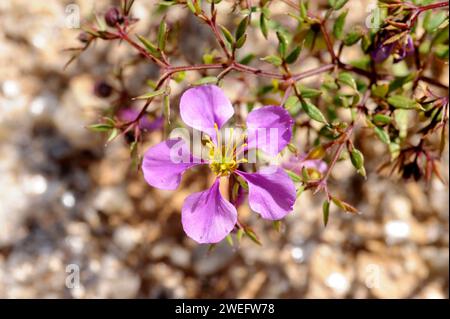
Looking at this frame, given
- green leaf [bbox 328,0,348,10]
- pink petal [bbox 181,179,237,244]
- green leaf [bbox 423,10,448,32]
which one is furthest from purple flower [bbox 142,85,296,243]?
green leaf [bbox 423,10,448,32]

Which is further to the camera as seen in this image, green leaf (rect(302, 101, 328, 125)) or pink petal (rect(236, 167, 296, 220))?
green leaf (rect(302, 101, 328, 125))

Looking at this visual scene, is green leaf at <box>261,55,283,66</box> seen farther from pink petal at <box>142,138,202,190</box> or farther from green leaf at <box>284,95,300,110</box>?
pink petal at <box>142,138,202,190</box>

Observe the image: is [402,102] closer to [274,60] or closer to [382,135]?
[382,135]

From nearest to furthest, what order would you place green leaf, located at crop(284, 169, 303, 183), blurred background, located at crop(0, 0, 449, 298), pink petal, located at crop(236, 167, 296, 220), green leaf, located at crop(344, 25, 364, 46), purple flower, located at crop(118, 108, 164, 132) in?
pink petal, located at crop(236, 167, 296, 220)
green leaf, located at crop(284, 169, 303, 183)
green leaf, located at crop(344, 25, 364, 46)
purple flower, located at crop(118, 108, 164, 132)
blurred background, located at crop(0, 0, 449, 298)

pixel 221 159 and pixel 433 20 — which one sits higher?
pixel 433 20

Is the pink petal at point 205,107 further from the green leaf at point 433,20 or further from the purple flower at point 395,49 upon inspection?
the green leaf at point 433,20

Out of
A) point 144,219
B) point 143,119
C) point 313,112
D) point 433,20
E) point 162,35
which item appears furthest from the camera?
point 144,219

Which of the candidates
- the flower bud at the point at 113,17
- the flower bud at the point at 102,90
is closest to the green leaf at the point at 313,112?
the flower bud at the point at 113,17

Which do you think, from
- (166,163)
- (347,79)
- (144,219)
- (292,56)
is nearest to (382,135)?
(347,79)
